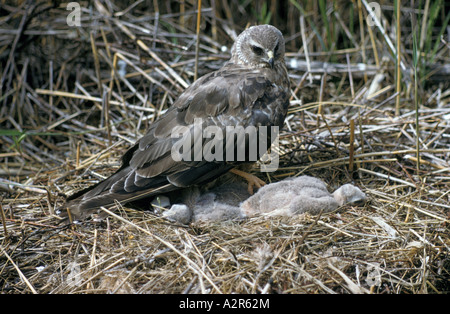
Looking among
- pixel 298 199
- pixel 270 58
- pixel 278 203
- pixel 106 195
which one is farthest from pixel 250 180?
pixel 106 195

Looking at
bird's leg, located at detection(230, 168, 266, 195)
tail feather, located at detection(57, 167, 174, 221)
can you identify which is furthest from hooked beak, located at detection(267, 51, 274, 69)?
tail feather, located at detection(57, 167, 174, 221)

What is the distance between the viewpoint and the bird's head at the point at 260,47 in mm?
3488

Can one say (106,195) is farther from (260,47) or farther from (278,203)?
(260,47)

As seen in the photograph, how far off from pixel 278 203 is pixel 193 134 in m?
0.74

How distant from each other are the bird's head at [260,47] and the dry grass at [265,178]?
59 centimetres

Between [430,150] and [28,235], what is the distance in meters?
2.89

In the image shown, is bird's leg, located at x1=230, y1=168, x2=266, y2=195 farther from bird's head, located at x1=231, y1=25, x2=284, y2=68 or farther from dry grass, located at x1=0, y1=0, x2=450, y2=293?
bird's head, located at x1=231, y1=25, x2=284, y2=68

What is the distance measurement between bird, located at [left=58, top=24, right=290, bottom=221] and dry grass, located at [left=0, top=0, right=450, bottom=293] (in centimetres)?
19

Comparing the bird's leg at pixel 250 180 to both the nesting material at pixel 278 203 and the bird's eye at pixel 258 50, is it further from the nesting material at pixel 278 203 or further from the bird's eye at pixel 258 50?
the bird's eye at pixel 258 50

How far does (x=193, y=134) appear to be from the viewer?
10.6 feet

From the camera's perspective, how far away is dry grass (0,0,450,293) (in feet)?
8.33

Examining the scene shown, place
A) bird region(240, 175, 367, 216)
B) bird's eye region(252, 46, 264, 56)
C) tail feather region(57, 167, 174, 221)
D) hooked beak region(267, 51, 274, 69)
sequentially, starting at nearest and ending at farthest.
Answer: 1. bird region(240, 175, 367, 216)
2. tail feather region(57, 167, 174, 221)
3. hooked beak region(267, 51, 274, 69)
4. bird's eye region(252, 46, 264, 56)

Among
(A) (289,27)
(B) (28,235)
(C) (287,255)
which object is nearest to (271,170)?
(C) (287,255)

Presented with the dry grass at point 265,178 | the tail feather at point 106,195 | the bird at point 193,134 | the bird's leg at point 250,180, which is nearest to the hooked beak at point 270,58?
the bird at point 193,134
